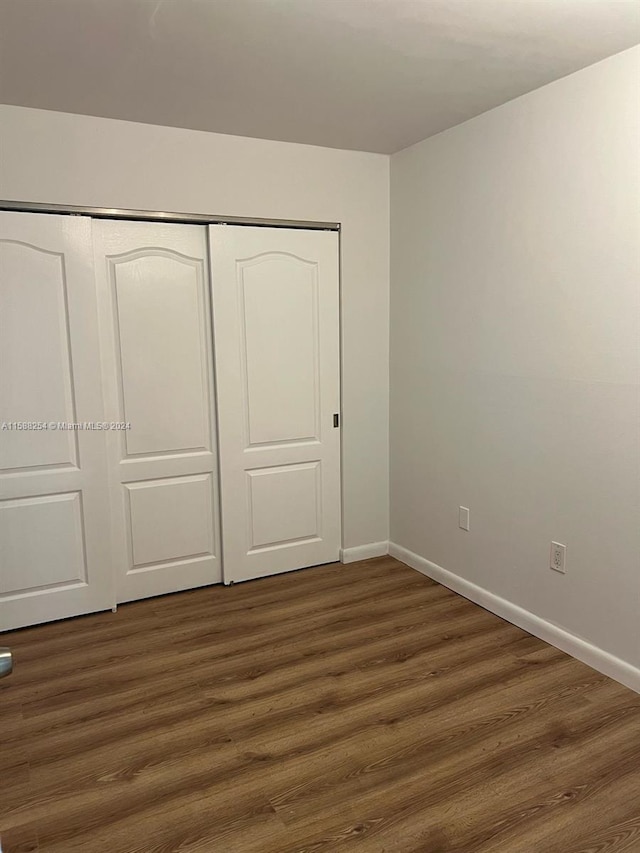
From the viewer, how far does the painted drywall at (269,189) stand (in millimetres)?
2914

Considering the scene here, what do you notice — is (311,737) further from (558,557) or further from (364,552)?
(364,552)

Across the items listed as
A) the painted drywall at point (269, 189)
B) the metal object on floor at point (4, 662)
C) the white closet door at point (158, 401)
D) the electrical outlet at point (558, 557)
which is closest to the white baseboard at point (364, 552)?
the painted drywall at point (269, 189)

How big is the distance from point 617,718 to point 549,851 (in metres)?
0.75

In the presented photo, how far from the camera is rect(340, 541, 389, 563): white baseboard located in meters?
3.94

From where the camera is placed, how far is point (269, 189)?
3426mm

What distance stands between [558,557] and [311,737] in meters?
1.36

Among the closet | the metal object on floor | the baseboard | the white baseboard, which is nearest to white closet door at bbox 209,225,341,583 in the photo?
the closet

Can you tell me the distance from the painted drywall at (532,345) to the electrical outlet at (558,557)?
0.09 feet

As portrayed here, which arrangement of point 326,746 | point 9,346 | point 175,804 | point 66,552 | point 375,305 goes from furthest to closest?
point 375,305, point 66,552, point 9,346, point 326,746, point 175,804

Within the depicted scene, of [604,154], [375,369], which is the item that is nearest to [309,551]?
[375,369]

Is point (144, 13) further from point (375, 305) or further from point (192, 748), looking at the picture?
point (192, 748)

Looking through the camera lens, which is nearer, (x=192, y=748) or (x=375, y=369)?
(x=192, y=748)

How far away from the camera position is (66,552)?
3.19 meters

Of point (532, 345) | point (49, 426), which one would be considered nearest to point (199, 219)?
point (49, 426)
